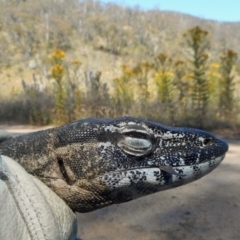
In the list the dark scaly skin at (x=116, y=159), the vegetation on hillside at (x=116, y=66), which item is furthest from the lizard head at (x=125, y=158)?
the vegetation on hillside at (x=116, y=66)

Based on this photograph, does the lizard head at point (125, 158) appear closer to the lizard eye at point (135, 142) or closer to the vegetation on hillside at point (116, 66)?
the lizard eye at point (135, 142)

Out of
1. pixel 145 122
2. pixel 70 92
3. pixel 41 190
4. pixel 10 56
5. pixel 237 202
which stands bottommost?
pixel 10 56

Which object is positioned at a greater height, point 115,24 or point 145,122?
point 145,122

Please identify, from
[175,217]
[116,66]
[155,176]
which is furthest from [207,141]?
[116,66]

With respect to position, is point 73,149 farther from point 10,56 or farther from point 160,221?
point 10,56

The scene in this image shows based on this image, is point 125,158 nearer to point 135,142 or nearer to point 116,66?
point 135,142

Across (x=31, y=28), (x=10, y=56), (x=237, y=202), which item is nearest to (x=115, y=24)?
(x=31, y=28)
